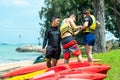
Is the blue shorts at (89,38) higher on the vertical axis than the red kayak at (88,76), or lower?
higher

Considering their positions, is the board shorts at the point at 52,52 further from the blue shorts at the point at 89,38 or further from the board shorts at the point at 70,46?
the blue shorts at the point at 89,38

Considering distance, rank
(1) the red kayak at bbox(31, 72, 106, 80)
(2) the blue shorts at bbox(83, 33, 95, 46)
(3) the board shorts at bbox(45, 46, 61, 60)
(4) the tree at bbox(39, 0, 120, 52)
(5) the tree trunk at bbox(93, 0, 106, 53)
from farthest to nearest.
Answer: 1. (4) the tree at bbox(39, 0, 120, 52)
2. (5) the tree trunk at bbox(93, 0, 106, 53)
3. (2) the blue shorts at bbox(83, 33, 95, 46)
4. (3) the board shorts at bbox(45, 46, 61, 60)
5. (1) the red kayak at bbox(31, 72, 106, 80)

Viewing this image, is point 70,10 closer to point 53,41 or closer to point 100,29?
point 100,29

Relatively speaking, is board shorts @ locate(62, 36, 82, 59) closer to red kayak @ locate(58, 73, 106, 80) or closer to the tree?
red kayak @ locate(58, 73, 106, 80)

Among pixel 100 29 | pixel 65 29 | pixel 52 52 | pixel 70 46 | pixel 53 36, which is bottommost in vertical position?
pixel 52 52

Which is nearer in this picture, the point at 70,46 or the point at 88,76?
the point at 88,76

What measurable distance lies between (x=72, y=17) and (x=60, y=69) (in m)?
1.78

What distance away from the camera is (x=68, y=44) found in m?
13.2

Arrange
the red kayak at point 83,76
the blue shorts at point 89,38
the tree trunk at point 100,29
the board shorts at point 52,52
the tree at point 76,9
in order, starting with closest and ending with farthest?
the red kayak at point 83,76
the board shorts at point 52,52
the blue shorts at point 89,38
the tree trunk at point 100,29
the tree at point 76,9

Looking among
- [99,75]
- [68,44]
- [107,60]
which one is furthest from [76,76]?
[107,60]

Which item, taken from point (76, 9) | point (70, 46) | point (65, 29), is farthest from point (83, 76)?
point (76, 9)

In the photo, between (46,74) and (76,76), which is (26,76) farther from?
(76,76)

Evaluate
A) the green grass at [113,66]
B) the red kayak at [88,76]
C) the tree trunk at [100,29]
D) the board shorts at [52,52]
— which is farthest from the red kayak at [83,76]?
the tree trunk at [100,29]

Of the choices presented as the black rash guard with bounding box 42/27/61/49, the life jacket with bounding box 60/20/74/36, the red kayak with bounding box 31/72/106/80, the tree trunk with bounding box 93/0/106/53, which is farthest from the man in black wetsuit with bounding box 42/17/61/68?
the tree trunk with bounding box 93/0/106/53
